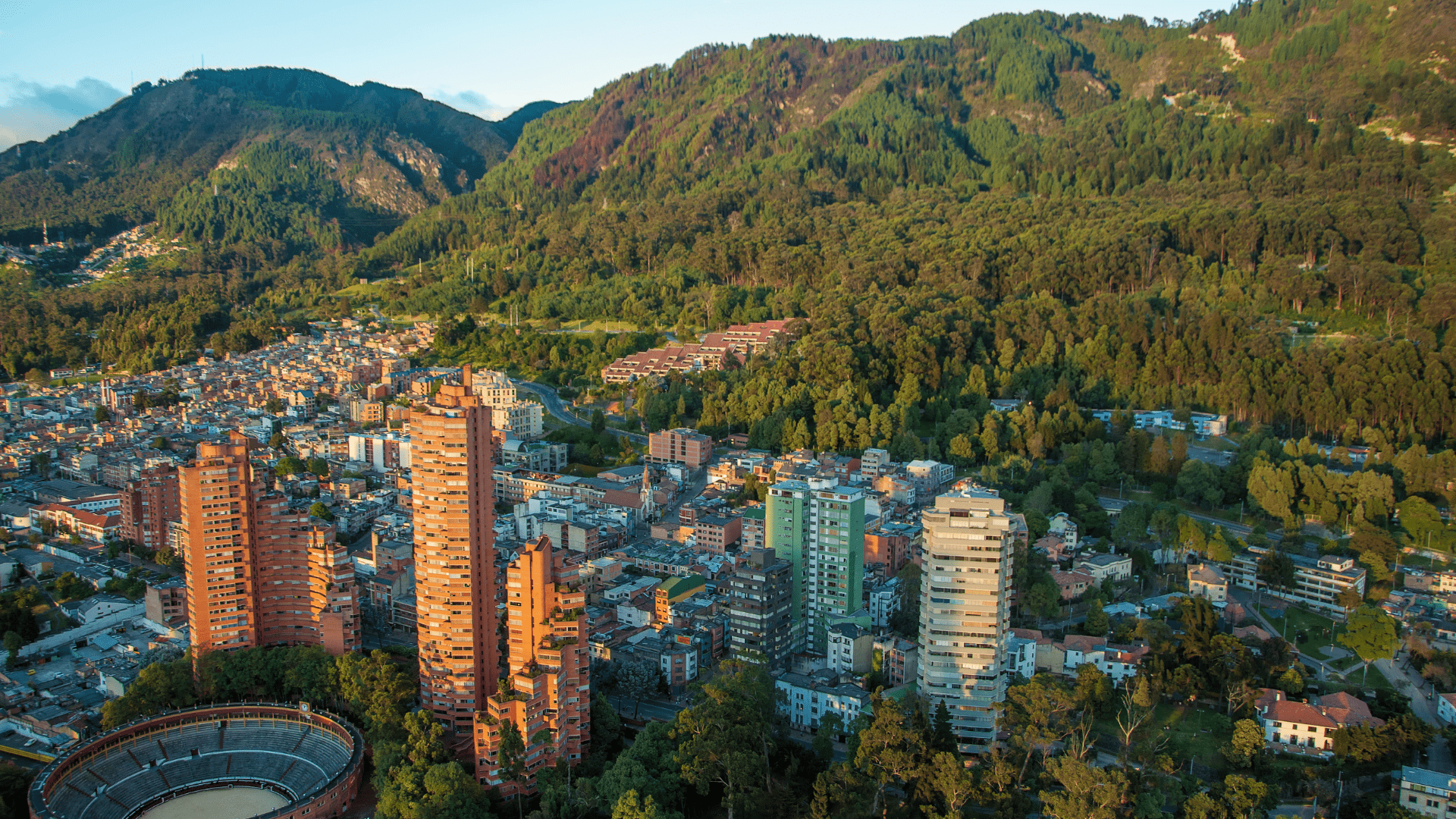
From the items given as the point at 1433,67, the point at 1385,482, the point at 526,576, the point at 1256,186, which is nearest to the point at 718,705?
the point at 526,576

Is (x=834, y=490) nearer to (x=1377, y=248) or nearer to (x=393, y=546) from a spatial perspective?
(x=393, y=546)

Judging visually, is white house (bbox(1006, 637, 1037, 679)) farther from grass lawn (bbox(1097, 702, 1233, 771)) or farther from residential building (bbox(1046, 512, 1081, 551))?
Result: residential building (bbox(1046, 512, 1081, 551))

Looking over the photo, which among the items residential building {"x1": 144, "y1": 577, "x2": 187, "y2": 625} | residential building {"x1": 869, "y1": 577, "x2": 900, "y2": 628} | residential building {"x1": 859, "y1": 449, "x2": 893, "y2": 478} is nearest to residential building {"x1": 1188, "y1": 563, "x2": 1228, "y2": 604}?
residential building {"x1": 869, "y1": 577, "x2": 900, "y2": 628}

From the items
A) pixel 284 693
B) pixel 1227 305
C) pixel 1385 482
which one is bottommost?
pixel 284 693

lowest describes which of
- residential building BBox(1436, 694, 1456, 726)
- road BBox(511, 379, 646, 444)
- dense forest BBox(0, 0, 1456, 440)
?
residential building BBox(1436, 694, 1456, 726)

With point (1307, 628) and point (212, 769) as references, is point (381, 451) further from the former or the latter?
point (1307, 628)
